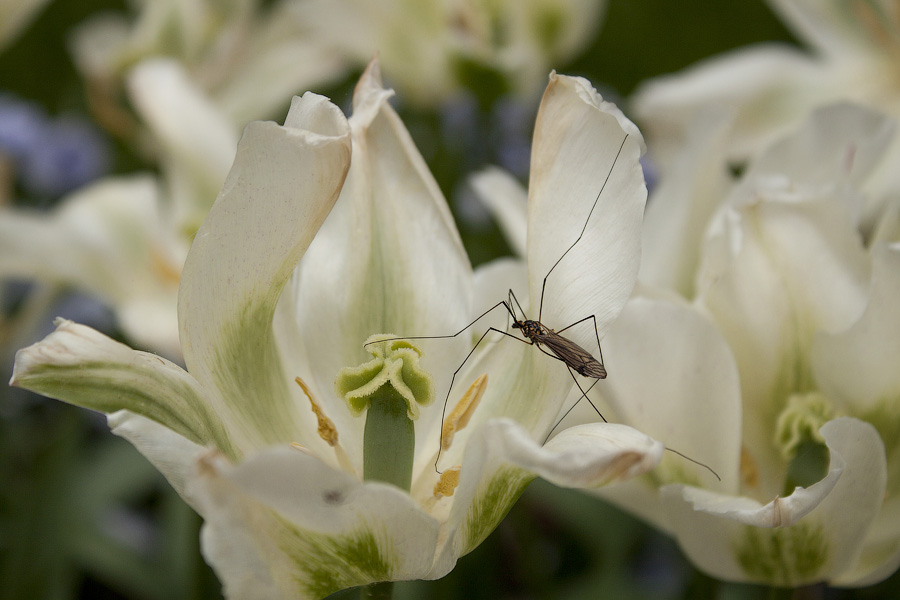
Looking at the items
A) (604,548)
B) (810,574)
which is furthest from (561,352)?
(604,548)

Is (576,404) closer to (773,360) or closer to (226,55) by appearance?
(773,360)

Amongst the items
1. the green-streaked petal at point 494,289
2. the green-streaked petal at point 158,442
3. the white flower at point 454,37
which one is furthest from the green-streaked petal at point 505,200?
the white flower at point 454,37

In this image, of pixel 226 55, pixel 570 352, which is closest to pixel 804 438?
pixel 570 352

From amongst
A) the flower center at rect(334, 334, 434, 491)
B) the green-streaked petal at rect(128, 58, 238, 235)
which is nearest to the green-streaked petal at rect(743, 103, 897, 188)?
the flower center at rect(334, 334, 434, 491)

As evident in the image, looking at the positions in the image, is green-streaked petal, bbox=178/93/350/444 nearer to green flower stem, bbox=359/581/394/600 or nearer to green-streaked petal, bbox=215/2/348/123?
green flower stem, bbox=359/581/394/600

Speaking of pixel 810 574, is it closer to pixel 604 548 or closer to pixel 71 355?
pixel 71 355

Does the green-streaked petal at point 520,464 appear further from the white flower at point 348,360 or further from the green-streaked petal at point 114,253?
the green-streaked petal at point 114,253
